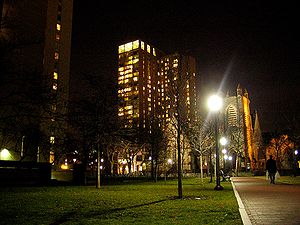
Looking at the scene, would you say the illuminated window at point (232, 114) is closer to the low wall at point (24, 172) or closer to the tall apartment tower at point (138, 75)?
the tall apartment tower at point (138, 75)

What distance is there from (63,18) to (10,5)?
72.2 m

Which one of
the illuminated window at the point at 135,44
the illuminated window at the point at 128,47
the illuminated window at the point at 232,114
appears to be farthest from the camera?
the illuminated window at the point at 128,47

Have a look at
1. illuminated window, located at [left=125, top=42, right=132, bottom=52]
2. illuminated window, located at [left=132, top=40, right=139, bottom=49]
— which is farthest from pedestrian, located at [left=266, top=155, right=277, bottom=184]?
illuminated window, located at [left=125, top=42, right=132, bottom=52]

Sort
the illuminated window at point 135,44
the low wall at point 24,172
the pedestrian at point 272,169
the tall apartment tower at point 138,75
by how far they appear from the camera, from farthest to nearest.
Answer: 1. the illuminated window at point 135,44
2. the tall apartment tower at point 138,75
3. the low wall at point 24,172
4. the pedestrian at point 272,169

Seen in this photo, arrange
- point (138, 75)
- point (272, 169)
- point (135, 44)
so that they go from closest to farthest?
1. point (272, 169)
2. point (138, 75)
3. point (135, 44)

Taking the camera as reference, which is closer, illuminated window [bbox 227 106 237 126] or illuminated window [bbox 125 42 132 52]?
illuminated window [bbox 227 106 237 126]

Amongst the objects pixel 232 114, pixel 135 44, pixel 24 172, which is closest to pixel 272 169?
pixel 24 172

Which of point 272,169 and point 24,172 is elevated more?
point 272,169

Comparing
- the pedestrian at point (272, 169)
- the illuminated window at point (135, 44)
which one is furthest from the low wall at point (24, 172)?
the illuminated window at point (135, 44)

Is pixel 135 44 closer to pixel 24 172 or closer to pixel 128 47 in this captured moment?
pixel 128 47

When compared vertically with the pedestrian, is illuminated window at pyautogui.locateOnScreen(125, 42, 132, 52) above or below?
above

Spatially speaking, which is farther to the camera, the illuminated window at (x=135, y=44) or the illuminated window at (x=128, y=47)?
the illuminated window at (x=128, y=47)

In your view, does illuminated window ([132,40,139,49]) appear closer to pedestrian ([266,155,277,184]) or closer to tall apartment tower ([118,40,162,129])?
tall apartment tower ([118,40,162,129])

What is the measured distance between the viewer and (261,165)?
11694 cm
